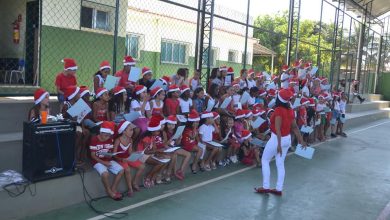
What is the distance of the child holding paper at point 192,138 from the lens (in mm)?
6930

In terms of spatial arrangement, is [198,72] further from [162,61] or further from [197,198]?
[162,61]

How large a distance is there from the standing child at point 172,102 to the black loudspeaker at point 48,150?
A: 2.43 meters

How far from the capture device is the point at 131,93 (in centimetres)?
664

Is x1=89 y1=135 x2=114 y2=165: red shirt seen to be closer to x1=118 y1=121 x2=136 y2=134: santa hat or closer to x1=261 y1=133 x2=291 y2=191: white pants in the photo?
x1=118 y1=121 x2=136 y2=134: santa hat

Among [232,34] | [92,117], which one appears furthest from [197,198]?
[232,34]

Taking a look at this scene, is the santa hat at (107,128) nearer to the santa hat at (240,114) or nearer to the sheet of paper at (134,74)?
the sheet of paper at (134,74)

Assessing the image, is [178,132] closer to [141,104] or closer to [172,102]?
[141,104]

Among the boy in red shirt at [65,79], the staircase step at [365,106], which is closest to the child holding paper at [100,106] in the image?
the boy in red shirt at [65,79]

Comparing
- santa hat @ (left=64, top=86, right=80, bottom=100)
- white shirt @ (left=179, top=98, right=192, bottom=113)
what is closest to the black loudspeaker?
santa hat @ (left=64, top=86, right=80, bottom=100)

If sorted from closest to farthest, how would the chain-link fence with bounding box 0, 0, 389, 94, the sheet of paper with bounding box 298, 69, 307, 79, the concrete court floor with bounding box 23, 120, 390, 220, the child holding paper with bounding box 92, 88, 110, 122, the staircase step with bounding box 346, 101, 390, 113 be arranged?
the concrete court floor with bounding box 23, 120, 390, 220 < the child holding paper with bounding box 92, 88, 110, 122 < the chain-link fence with bounding box 0, 0, 389, 94 < the sheet of paper with bounding box 298, 69, 307, 79 < the staircase step with bounding box 346, 101, 390, 113

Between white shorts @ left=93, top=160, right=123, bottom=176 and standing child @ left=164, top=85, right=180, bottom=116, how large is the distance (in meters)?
1.97

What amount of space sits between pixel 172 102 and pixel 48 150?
2.88 m

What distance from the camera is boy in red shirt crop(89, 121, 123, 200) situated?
5.23 metres

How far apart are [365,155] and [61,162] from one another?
824 centimetres
